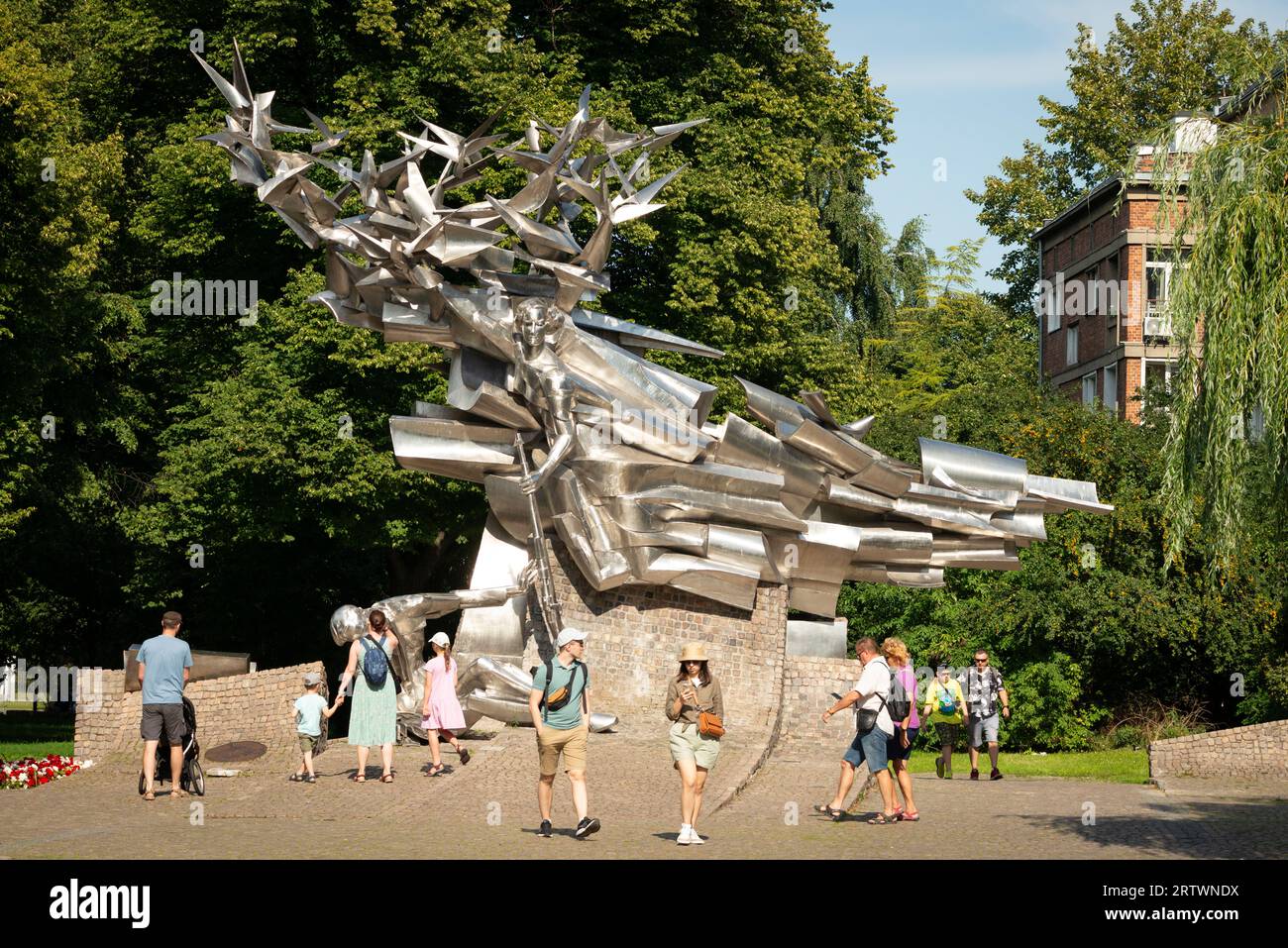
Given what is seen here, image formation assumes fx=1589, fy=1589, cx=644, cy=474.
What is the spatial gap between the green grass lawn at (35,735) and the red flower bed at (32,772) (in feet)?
8.37

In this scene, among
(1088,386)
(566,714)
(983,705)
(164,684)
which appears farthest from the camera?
(1088,386)

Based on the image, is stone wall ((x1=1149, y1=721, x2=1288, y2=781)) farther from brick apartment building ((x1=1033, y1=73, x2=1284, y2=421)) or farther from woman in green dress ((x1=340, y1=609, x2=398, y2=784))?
brick apartment building ((x1=1033, y1=73, x2=1284, y2=421))

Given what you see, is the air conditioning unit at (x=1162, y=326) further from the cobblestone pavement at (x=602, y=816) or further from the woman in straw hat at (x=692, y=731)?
the woman in straw hat at (x=692, y=731)

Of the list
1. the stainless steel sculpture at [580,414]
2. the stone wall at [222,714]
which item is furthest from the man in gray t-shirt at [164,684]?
the stainless steel sculpture at [580,414]

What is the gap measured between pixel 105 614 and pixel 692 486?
19398mm

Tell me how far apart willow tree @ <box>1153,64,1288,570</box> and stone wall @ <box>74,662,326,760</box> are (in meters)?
9.89

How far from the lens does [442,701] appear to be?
1661 cm

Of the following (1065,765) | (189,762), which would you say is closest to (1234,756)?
(1065,765)

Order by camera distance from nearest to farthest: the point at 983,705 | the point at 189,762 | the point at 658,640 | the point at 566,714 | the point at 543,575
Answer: the point at 566,714 < the point at 189,762 < the point at 983,705 < the point at 543,575 < the point at 658,640

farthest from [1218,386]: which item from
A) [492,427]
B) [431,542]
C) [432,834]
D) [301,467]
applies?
[431,542]

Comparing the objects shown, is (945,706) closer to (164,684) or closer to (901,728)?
(901,728)

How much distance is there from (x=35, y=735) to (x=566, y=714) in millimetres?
21049

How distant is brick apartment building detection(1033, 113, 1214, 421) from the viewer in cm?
3766

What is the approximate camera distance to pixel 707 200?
27.3 meters
